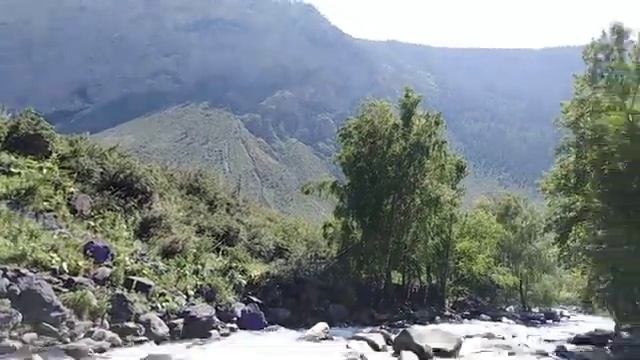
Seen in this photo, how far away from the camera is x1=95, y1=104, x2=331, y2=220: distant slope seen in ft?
345

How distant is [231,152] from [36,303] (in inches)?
3793

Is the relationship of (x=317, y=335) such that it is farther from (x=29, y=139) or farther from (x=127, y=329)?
(x=29, y=139)

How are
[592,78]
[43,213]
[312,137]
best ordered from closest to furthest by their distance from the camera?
[43,213] → [592,78] → [312,137]

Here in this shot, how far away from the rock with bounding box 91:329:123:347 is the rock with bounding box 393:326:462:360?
947 cm

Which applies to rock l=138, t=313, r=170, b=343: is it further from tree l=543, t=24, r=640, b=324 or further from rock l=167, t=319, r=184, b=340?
tree l=543, t=24, r=640, b=324

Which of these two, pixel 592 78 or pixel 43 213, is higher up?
pixel 592 78

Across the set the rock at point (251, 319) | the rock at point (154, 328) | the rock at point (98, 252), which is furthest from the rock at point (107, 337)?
the rock at point (251, 319)

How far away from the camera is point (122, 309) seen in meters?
26.5

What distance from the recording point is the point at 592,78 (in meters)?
35.8

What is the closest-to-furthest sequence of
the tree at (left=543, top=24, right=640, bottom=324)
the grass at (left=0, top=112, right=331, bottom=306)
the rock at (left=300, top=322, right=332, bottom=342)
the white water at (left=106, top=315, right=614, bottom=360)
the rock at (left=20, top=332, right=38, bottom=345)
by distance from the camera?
the tree at (left=543, top=24, right=640, bottom=324), the rock at (left=20, top=332, right=38, bottom=345), the white water at (left=106, top=315, right=614, bottom=360), the grass at (left=0, top=112, right=331, bottom=306), the rock at (left=300, top=322, right=332, bottom=342)

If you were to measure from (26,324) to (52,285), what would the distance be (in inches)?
131

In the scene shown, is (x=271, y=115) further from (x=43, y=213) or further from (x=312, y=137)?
(x=43, y=213)

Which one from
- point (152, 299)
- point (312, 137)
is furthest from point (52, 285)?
point (312, 137)

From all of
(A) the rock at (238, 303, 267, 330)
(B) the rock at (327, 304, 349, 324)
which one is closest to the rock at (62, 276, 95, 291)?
(A) the rock at (238, 303, 267, 330)
